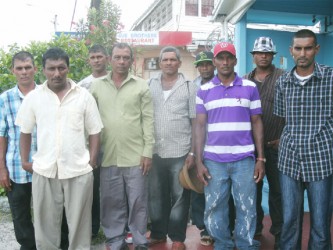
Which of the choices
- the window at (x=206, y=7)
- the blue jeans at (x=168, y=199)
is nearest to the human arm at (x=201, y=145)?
the blue jeans at (x=168, y=199)

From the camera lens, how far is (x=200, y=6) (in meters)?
20.1

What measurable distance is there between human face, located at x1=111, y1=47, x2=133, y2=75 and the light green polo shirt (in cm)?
10

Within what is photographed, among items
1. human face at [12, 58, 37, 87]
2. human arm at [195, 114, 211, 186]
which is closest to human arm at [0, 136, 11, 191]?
human face at [12, 58, 37, 87]

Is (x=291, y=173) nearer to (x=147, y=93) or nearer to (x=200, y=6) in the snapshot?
(x=147, y=93)

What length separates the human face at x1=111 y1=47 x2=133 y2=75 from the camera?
3.52 m

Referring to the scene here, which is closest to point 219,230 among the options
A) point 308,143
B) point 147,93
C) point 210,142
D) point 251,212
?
point 251,212

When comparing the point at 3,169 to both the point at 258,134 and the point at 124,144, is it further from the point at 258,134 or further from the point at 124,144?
the point at 258,134

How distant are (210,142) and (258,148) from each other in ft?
1.37

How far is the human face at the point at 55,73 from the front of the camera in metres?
3.23

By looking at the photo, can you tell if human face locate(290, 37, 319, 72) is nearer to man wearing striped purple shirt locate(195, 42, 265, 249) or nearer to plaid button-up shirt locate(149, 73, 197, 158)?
man wearing striped purple shirt locate(195, 42, 265, 249)

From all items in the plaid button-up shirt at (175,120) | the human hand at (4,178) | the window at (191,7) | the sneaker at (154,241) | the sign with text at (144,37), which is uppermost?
the window at (191,7)

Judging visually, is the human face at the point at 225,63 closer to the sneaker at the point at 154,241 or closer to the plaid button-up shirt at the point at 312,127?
the plaid button-up shirt at the point at 312,127

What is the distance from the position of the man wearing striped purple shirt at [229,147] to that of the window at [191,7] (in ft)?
57.6

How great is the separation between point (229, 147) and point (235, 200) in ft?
1.57
